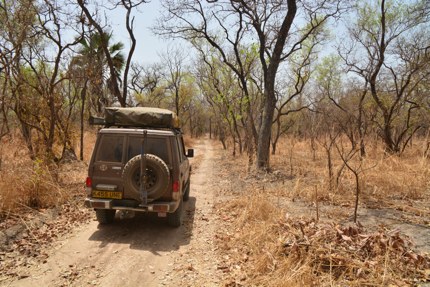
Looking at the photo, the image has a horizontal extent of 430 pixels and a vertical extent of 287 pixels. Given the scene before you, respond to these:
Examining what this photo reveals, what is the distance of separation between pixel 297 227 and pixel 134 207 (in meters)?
3.02

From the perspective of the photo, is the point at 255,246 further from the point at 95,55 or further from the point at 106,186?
the point at 95,55

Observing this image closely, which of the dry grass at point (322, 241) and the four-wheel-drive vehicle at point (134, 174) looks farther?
the four-wheel-drive vehicle at point (134, 174)

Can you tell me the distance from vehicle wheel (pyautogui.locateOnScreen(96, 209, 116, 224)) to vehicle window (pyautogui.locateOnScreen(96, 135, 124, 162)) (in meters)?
1.12

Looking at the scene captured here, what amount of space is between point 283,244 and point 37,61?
1206 cm

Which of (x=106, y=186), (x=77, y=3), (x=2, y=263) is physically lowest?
(x=2, y=263)

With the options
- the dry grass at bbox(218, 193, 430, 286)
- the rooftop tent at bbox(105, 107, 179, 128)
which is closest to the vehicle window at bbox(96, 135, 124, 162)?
the rooftop tent at bbox(105, 107, 179, 128)

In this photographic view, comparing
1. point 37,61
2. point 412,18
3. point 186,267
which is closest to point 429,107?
point 412,18

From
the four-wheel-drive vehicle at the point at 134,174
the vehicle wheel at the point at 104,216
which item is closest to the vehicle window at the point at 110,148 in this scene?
the four-wheel-drive vehicle at the point at 134,174

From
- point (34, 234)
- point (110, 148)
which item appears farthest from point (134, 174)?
point (34, 234)

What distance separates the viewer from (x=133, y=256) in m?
4.77

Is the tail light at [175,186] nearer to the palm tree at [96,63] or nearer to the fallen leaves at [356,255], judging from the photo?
the fallen leaves at [356,255]

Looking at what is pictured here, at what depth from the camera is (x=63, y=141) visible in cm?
1158

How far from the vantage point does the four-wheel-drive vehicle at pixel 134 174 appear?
215 inches

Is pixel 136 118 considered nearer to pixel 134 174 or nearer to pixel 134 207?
pixel 134 174
